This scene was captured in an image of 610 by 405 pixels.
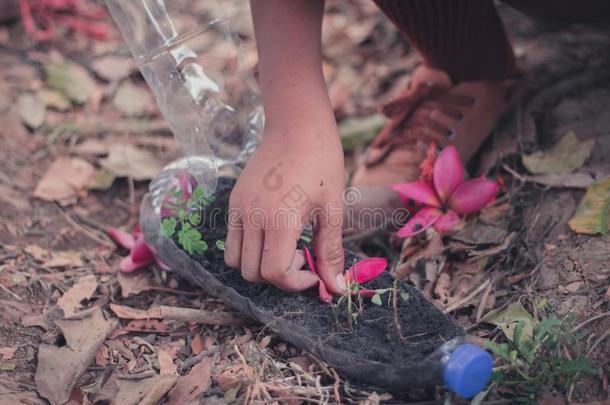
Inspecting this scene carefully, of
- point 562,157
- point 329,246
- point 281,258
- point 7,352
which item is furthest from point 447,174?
point 7,352

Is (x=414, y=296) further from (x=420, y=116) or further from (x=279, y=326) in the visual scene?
(x=420, y=116)

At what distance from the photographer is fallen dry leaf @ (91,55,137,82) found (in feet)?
7.64

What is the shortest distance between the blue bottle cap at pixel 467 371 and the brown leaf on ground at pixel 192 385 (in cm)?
41

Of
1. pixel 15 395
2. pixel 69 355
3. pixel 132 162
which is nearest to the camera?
pixel 15 395

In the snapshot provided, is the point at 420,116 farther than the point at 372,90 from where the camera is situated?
No

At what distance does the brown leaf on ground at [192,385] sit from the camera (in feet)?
3.86

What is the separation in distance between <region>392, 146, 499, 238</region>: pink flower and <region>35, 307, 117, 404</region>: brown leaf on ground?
66 centimetres

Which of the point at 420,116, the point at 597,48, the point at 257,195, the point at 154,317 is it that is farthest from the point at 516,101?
the point at 154,317

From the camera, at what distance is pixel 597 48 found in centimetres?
212

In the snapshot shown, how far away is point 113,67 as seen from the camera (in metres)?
2.37

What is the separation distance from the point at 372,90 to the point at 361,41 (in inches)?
11.5

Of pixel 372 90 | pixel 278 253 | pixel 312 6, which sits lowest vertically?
pixel 372 90

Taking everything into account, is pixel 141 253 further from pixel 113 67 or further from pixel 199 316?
pixel 113 67

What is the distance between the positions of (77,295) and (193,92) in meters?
0.51
